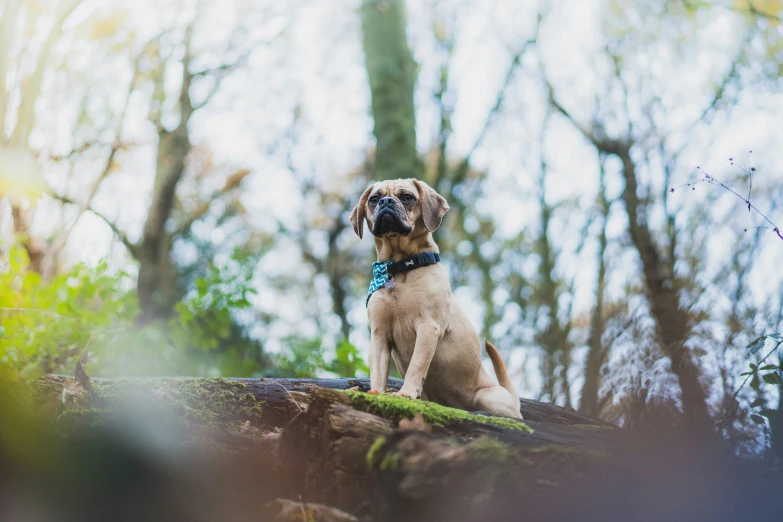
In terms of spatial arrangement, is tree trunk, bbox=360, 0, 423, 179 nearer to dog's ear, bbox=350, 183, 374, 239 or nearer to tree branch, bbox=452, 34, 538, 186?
tree branch, bbox=452, 34, 538, 186

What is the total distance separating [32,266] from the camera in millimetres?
11656

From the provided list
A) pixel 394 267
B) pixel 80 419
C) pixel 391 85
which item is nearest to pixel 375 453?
pixel 80 419

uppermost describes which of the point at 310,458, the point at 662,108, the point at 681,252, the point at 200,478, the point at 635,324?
the point at 662,108

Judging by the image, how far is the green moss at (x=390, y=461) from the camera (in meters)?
2.92

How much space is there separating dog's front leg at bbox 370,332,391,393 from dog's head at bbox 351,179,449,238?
78 cm

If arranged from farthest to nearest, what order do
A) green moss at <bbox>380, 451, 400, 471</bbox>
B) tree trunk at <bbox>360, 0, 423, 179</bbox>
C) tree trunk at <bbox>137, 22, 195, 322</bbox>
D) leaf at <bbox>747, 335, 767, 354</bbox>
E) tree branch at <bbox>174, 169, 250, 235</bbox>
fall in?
1. tree branch at <bbox>174, 169, 250, 235</bbox>
2. tree trunk at <bbox>137, 22, 195, 322</bbox>
3. tree trunk at <bbox>360, 0, 423, 179</bbox>
4. leaf at <bbox>747, 335, 767, 354</bbox>
5. green moss at <bbox>380, 451, 400, 471</bbox>

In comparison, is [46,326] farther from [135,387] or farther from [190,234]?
[190,234]

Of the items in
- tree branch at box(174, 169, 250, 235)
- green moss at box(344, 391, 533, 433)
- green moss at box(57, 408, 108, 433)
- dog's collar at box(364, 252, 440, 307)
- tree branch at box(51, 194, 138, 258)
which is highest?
tree branch at box(174, 169, 250, 235)

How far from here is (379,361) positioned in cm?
457

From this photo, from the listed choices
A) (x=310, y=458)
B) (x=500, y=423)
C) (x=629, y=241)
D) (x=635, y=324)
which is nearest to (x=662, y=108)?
(x=629, y=241)

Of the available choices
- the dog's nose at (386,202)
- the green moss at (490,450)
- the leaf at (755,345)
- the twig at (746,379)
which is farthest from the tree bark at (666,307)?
the dog's nose at (386,202)

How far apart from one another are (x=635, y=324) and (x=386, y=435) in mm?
7107

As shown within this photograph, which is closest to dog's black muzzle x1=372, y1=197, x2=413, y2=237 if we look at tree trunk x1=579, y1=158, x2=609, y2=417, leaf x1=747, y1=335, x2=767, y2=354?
leaf x1=747, y1=335, x2=767, y2=354

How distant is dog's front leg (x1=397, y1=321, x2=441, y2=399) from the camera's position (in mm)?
4230
